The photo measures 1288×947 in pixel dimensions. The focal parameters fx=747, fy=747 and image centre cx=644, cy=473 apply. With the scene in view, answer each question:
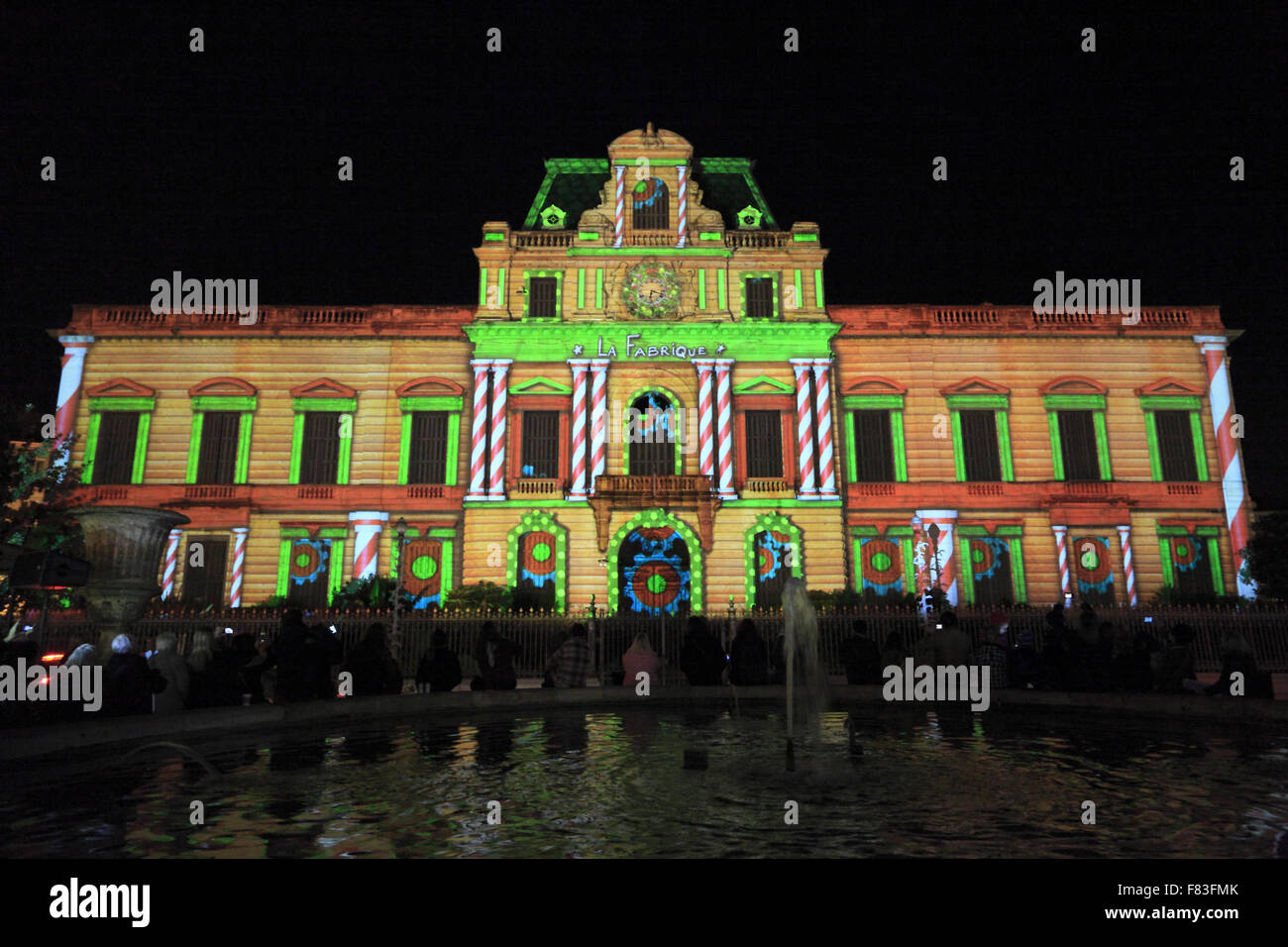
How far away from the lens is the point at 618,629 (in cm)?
1886

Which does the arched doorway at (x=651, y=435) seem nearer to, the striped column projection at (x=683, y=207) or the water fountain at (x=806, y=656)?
the striped column projection at (x=683, y=207)

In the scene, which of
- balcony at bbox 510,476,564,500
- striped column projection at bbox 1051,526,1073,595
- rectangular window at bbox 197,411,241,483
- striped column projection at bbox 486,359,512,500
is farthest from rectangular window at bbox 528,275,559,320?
striped column projection at bbox 1051,526,1073,595

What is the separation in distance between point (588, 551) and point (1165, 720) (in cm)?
1928

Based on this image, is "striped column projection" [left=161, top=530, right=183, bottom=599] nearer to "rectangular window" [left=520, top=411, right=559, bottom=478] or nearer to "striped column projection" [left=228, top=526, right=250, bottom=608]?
"striped column projection" [left=228, top=526, right=250, bottom=608]

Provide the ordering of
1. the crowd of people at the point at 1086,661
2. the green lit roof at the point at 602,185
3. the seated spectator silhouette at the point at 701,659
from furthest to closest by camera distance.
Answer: the green lit roof at the point at 602,185, the seated spectator silhouette at the point at 701,659, the crowd of people at the point at 1086,661

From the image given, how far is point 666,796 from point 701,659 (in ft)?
22.6

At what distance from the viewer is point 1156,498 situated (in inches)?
1078

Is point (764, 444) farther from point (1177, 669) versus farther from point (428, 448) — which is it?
point (1177, 669)

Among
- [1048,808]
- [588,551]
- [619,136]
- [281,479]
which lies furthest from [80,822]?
[619,136]

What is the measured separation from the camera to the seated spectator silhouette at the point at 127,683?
7.48 meters

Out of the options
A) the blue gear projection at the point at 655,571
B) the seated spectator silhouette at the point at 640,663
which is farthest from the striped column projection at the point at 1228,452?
the seated spectator silhouette at the point at 640,663

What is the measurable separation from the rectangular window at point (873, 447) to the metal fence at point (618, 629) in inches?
348
